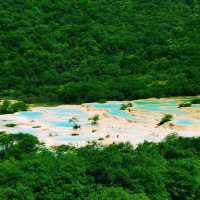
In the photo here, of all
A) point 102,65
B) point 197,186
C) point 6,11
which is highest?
point 6,11

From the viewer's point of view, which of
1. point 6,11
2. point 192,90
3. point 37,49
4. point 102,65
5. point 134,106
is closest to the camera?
point 134,106

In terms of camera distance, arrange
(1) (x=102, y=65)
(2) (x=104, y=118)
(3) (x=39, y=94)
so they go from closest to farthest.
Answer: (2) (x=104, y=118) < (3) (x=39, y=94) < (1) (x=102, y=65)

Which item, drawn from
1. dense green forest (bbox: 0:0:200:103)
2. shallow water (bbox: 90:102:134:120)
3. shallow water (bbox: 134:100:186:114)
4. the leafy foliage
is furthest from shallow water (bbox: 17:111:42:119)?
dense green forest (bbox: 0:0:200:103)

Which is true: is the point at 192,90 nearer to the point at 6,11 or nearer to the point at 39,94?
the point at 39,94

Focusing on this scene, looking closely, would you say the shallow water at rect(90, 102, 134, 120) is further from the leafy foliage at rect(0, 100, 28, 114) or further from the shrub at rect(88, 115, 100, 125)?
the leafy foliage at rect(0, 100, 28, 114)

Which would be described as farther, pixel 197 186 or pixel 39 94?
pixel 39 94

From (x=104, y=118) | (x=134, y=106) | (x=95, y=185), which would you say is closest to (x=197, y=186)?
(x=95, y=185)
